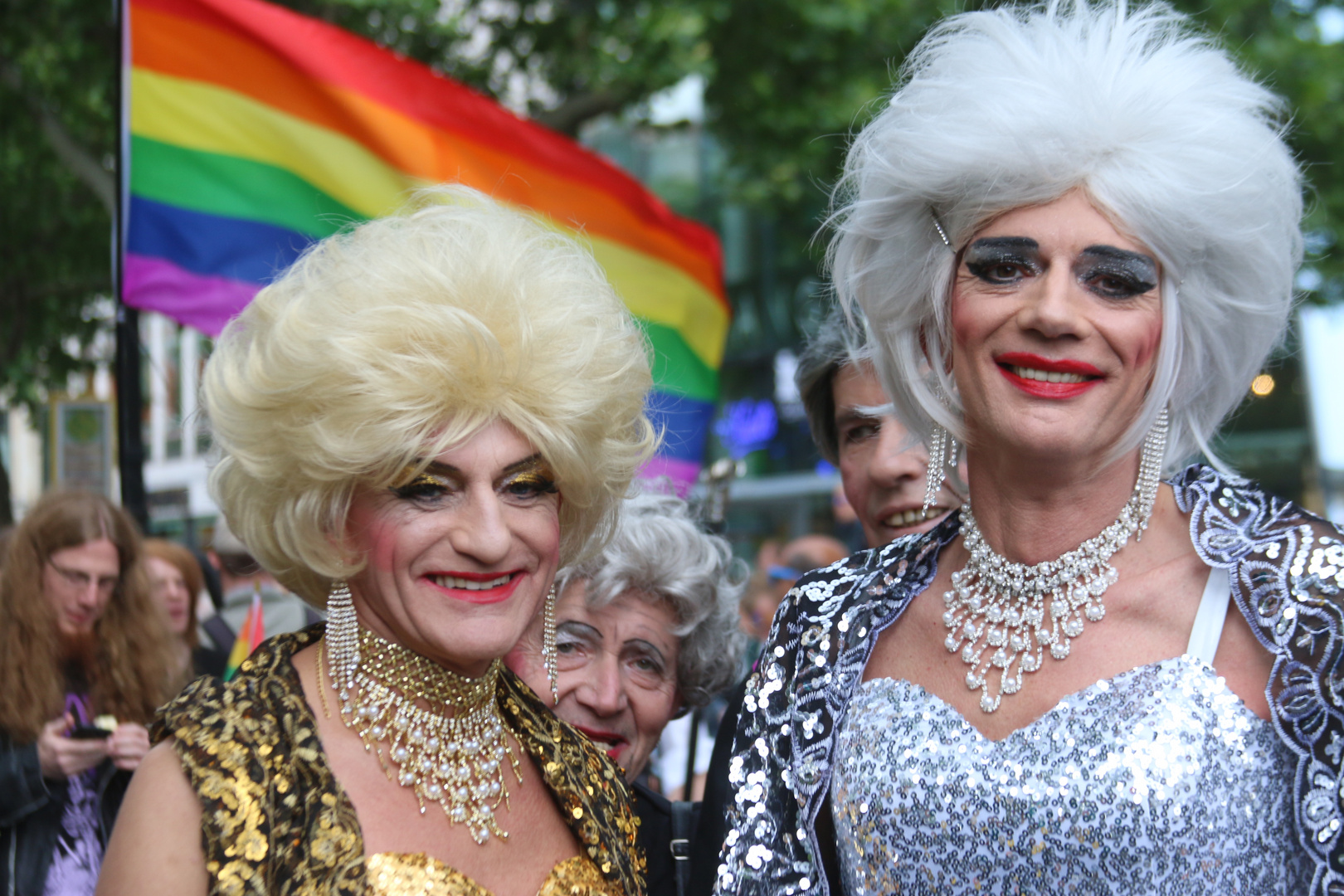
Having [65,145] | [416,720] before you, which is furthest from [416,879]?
[65,145]

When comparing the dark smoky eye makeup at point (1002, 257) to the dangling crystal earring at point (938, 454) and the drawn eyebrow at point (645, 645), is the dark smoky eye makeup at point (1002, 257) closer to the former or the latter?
the dangling crystal earring at point (938, 454)

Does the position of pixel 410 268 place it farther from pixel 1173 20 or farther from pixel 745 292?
pixel 745 292

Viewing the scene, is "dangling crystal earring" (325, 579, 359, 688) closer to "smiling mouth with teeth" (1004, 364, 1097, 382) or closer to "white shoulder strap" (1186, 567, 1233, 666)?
"smiling mouth with teeth" (1004, 364, 1097, 382)

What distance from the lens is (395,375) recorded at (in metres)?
2.02

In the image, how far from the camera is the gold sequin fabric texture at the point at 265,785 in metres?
1.84

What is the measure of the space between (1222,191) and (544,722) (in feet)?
4.98

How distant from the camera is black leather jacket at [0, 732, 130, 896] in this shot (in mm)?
3084

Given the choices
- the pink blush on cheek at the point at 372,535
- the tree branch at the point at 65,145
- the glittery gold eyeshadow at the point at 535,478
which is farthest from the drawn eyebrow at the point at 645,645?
the tree branch at the point at 65,145

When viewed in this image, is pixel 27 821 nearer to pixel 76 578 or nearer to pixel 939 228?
pixel 76 578

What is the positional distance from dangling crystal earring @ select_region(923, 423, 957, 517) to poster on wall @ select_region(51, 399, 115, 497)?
6.77 metres

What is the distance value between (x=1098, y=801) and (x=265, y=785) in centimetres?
125

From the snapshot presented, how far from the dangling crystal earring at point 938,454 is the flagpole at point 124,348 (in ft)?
8.92

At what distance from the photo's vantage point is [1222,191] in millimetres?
1987

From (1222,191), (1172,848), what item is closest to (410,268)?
(1222,191)
